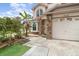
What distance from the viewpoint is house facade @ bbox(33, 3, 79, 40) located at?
513cm

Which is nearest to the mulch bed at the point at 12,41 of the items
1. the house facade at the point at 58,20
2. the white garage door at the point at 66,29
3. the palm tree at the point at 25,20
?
the palm tree at the point at 25,20

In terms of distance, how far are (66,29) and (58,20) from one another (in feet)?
1.09

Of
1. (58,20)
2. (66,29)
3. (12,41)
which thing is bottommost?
(12,41)

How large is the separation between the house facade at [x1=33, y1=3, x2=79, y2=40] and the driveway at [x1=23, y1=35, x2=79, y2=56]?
17cm

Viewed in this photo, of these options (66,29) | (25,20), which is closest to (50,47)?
(66,29)

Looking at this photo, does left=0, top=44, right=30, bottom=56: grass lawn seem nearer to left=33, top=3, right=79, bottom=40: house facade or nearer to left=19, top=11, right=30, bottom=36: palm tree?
left=19, top=11, right=30, bottom=36: palm tree

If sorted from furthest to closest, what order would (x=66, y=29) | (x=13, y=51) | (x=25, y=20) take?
(x=66, y=29) → (x=25, y=20) → (x=13, y=51)

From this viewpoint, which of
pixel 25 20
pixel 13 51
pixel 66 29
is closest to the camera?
pixel 13 51

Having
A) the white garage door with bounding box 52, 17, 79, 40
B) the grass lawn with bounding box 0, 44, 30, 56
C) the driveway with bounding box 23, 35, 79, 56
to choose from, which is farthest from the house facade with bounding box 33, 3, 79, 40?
the grass lawn with bounding box 0, 44, 30, 56

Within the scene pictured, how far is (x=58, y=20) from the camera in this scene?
5.35m

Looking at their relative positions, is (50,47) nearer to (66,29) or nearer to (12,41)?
(66,29)

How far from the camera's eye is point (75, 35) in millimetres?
5230

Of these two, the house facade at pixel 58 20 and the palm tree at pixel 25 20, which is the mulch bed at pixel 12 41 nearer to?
the palm tree at pixel 25 20

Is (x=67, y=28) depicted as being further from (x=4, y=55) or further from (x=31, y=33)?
(x=4, y=55)
